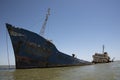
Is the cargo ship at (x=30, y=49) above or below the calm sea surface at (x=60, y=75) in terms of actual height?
above

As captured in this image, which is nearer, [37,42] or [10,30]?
[10,30]

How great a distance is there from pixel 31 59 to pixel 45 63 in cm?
304

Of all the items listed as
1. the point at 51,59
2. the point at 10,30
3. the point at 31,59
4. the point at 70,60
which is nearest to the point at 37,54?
the point at 31,59

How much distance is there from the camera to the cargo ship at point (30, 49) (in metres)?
26.9

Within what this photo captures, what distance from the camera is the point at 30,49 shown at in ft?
91.0

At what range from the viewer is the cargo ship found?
2688cm

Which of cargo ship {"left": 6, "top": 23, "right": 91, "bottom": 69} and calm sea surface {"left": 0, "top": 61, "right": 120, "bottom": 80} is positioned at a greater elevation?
cargo ship {"left": 6, "top": 23, "right": 91, "bottom": 69}

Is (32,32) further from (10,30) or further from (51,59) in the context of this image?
(51,59)

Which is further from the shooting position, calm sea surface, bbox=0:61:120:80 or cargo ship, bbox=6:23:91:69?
cargo ship, bbox=6:23:91:69

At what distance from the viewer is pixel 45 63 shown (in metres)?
30.0

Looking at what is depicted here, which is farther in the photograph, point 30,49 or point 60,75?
point 30,49

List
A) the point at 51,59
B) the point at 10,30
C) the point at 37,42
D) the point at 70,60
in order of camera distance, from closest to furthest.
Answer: the point at 10,30 → the point at 37,42 → the point at 51,59 → the point at 70,60

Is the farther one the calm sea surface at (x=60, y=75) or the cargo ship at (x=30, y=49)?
the cargo ship at (x=30, y=49)

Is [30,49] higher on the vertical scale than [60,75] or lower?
higher
